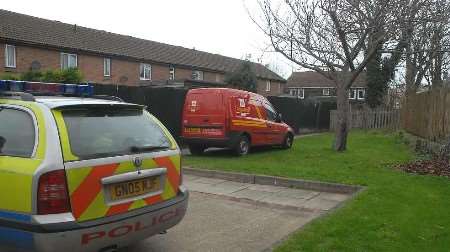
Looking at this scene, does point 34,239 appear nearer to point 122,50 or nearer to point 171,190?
point 171,190

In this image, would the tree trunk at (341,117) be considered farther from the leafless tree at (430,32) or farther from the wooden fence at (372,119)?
the wooden fence at (372,119)

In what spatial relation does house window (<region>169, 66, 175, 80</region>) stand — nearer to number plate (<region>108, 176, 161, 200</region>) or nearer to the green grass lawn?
the green grass lawn

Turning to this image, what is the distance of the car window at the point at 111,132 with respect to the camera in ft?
13.3

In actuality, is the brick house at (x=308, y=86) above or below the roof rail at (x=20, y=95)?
above

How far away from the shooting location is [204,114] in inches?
501

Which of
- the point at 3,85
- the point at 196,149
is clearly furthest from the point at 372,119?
the point at 3,85

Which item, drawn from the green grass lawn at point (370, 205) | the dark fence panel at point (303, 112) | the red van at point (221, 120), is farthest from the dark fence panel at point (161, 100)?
the dark fence panel at point (303, 112)

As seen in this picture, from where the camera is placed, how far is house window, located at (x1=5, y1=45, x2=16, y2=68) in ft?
92.5

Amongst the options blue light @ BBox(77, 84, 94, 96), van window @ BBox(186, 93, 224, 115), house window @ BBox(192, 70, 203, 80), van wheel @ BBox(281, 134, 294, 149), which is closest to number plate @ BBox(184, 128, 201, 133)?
van window @ BBox(186, 93, 224, 115)

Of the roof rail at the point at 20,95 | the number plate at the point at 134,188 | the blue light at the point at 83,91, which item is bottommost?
the number plate at the point at 134,188

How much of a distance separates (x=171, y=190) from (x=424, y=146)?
10.8 metres

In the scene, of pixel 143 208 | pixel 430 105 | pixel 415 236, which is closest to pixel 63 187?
pixel 143 208

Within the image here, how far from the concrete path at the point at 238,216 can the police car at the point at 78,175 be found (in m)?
0.77

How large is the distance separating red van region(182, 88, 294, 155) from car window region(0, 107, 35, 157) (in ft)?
27.9
